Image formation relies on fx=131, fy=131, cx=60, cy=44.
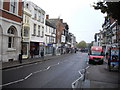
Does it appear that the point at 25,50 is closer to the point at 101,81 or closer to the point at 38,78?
the point at 38,78

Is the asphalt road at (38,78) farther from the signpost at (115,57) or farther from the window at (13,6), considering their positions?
the window at (13,6)

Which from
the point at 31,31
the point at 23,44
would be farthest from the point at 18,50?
the point at 31,31

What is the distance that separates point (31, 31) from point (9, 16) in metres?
7.79

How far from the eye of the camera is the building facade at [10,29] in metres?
17.1

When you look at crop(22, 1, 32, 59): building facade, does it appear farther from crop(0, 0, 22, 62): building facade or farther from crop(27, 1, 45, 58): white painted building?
crop(0, 0, 22, 62): building facade

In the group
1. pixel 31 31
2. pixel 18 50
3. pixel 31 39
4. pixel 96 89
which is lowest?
pixel 96 89

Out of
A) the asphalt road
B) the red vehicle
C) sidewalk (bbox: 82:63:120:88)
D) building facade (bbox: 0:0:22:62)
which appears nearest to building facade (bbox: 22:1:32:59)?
building facade (bbox: 0:0:22:62)

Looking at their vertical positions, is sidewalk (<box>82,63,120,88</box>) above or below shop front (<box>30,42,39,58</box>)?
below

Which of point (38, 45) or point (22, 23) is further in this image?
point (38, 45)

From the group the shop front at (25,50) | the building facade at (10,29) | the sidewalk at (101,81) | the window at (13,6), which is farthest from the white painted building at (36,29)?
the sidewalk at (101,81)

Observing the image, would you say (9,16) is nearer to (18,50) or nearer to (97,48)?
(18,50)

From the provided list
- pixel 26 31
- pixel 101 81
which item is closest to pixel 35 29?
pixel 26 31

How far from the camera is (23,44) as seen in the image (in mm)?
23391

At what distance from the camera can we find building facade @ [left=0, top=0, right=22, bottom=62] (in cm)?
1708
